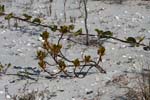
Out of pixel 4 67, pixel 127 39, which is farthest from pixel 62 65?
pixel 127 39

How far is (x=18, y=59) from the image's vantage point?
15.8 feet

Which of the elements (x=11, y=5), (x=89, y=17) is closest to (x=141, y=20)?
(x=89, y=17)

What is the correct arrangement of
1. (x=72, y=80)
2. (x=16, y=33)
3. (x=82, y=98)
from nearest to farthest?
(x=82, y=98), (x=72, y=80), (x=16, y=33)

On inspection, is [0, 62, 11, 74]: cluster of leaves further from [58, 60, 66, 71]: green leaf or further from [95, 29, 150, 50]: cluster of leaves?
[95, 29, 150, 50]: cluster of leaves

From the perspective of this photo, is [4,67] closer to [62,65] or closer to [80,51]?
[62,65]

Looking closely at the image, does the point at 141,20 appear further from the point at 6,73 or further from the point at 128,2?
the point at 6,73

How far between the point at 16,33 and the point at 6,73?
1.35m

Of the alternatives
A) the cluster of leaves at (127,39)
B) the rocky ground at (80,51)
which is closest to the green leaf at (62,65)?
the rocky ground at (80,51)

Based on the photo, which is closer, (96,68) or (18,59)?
(96,68)

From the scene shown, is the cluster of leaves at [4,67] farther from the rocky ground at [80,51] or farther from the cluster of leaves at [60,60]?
the cluster of leaves at [60,60]

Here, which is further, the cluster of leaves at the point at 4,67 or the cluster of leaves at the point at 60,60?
the cluster of leaves at the point at 4,67

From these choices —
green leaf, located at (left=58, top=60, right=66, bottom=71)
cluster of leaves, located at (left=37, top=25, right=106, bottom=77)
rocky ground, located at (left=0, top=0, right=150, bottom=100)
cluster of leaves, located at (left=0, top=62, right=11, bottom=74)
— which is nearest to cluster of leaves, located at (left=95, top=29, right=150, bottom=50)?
rocky ground, located at (left=0, top=0, right=150, bottom=100)

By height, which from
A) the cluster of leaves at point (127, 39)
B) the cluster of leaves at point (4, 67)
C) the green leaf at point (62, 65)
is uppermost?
the cluster of leaves at point (127, 39)

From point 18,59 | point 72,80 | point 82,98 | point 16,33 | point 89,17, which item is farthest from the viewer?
point 89,17
